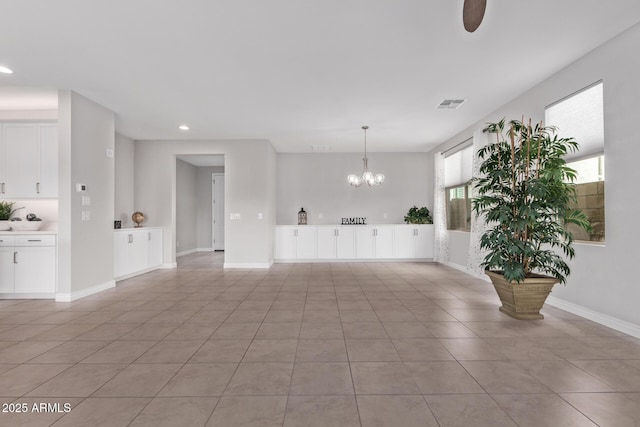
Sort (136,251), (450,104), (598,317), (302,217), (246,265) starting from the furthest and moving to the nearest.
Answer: (302,217), (246,265), (136,251), (450,104), (598,317)

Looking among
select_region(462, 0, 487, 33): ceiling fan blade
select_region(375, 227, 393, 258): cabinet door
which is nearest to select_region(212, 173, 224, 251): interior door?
select_region(375, 227, 393, 258): cabinet door

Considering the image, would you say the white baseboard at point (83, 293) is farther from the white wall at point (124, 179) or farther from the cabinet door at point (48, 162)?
the white wall at point (124, 179)

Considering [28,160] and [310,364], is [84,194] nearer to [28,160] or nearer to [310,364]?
[28,160]

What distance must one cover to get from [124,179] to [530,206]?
23.7ft

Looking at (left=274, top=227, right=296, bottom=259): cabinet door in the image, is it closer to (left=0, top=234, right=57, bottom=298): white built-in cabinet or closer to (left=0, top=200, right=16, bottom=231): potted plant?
(left=0, top=234, right=57, bottom=298): white built-in cabinet

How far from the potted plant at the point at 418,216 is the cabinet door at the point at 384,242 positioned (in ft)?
2.15

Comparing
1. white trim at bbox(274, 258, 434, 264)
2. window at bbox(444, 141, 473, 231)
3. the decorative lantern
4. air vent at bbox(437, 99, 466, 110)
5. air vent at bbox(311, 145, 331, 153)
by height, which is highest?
air vent at bbox(437, 99, 466, 110)

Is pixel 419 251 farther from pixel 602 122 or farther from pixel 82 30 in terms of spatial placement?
pixel 82 30

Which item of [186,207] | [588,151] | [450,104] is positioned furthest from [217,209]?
[588,151]

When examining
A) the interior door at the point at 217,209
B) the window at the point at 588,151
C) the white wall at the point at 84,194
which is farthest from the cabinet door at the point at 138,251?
the window at the point at 588,151

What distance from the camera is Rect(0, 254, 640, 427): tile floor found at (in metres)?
1.69

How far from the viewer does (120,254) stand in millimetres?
5367

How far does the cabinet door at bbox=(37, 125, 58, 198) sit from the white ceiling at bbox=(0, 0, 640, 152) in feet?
2.36

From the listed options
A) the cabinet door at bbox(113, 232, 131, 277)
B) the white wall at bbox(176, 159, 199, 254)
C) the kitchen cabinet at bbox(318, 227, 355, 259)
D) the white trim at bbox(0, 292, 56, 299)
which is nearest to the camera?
the white trim at bbox(0, 292, 56, 299)
